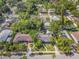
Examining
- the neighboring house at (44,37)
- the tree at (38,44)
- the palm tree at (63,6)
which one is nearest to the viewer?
the tree at (38,44)

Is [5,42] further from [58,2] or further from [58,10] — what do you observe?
[58,2]

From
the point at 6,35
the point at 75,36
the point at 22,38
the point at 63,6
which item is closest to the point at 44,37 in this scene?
the point at 22,38

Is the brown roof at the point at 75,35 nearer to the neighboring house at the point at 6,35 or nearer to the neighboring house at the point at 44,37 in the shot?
the neighboring house at the point at 44,37

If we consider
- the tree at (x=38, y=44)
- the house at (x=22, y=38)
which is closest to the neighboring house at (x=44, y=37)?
the tree at (x=38, y=44)

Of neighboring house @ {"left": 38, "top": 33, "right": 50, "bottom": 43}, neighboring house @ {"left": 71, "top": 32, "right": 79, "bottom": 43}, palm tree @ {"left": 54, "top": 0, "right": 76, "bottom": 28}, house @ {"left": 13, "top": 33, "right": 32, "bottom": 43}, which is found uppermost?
palm tree @ {"left": 54, "top": 0, "right": 76, "bottom": 28}

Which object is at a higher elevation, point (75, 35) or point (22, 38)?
point (22, 38)

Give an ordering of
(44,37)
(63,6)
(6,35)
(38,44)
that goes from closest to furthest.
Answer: (38,44) → (44,37) → (6,35) → (63,6)

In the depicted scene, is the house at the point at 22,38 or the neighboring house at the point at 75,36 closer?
the house at the point at 22,38

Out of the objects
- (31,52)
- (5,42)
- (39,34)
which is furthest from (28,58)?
(39,34)

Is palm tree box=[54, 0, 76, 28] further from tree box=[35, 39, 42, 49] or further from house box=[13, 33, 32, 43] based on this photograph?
tree box=[35, 39, 42, 49]

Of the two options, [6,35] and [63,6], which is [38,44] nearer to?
[6,35]

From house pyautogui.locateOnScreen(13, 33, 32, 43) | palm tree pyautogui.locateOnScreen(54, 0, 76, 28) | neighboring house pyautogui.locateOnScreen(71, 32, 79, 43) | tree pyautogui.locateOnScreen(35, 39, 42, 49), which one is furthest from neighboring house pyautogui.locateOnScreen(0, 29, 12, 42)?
palm tree pyautogui.locateOnScreen(54, 0, 76, 28)
